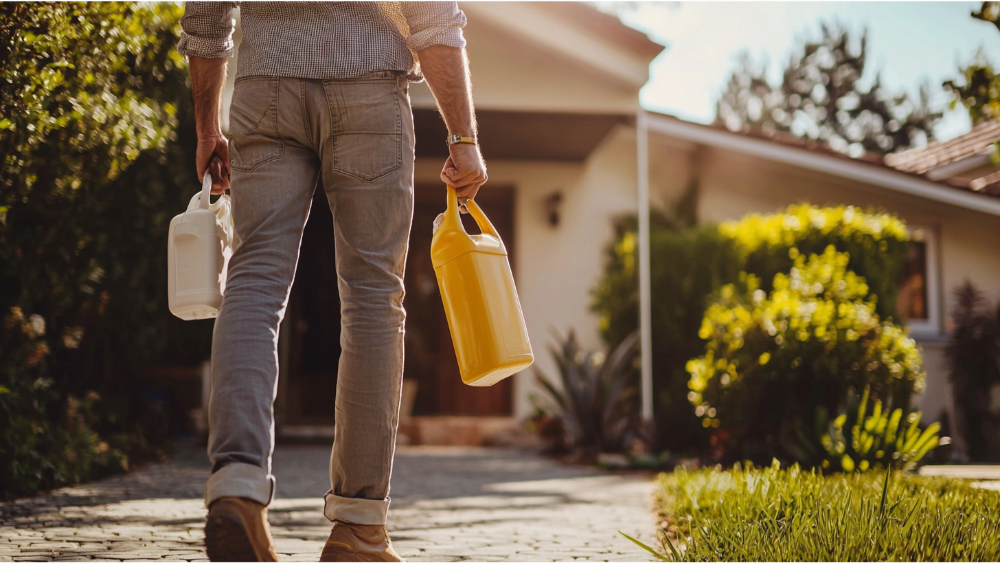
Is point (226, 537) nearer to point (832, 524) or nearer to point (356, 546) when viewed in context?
point (356, 546)

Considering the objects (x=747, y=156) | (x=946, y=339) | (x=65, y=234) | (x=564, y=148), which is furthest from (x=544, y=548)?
(x=747, y=156)

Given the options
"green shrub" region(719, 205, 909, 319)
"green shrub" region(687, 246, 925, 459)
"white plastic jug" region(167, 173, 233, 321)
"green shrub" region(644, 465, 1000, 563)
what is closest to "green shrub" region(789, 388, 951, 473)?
"green shrub" region(687, 246, 925, 459)

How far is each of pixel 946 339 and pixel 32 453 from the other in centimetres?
639

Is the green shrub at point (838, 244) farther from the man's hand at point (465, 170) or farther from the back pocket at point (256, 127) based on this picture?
the back pocket at point (256, 127)

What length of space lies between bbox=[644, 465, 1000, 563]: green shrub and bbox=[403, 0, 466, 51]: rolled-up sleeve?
1.45 meters

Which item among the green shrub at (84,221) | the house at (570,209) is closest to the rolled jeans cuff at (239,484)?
the green shrub at (84,221)

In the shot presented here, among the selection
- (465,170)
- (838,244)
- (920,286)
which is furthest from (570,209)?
(465,170)

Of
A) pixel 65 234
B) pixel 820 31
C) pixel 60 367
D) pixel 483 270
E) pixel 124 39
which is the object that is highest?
pixel 820 31

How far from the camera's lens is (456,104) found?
7.06 ft

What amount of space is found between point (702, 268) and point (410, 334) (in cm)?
346

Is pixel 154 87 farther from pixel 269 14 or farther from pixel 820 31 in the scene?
pixel 820 31

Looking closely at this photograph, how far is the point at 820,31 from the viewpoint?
34.6 meters

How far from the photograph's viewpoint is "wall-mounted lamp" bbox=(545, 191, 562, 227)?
30.8 ft

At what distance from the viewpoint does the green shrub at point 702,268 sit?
22.9 ft
